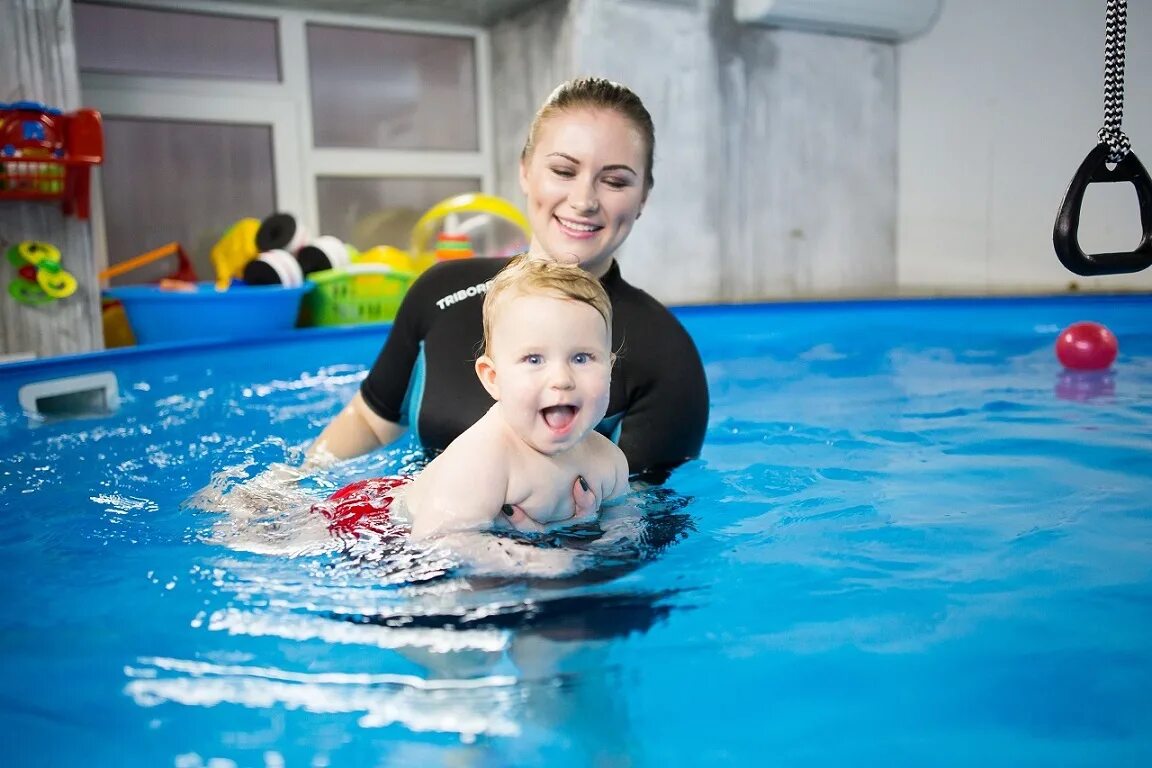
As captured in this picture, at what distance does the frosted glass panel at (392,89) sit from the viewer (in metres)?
6.80

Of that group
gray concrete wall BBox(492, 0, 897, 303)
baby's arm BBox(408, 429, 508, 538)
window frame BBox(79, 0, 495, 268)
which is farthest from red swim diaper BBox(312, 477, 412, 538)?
gray concrete wall BBox(492, 0, 897, 303)

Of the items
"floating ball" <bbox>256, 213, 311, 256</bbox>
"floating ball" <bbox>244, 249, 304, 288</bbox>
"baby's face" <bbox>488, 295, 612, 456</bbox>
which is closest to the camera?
"baby's face" <bbox>488, 295, 612, 456</bbox>

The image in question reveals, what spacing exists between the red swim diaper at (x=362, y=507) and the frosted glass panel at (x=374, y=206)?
5497mm

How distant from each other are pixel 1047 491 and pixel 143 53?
5.94 metres

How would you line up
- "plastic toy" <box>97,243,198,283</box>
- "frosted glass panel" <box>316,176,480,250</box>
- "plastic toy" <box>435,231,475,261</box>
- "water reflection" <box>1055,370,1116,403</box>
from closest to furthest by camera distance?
"water reflection" <box>1055,370,1116,403</box>, "plastic toy" <box>97,243,198,283</box>, "plastic toy" <box>435,231,475,261</box>, "frosted glass panel" <box>316,176,480,250</box>

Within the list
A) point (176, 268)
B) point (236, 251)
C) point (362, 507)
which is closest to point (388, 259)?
point (236, 251)

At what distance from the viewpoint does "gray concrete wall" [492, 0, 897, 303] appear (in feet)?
23.3

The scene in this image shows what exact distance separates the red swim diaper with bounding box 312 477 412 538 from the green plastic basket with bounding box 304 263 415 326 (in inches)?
147

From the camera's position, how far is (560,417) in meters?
1.50

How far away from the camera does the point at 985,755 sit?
1132 millimetres

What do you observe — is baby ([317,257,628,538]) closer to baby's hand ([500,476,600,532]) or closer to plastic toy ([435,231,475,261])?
baby's hand ([500,476,600,532])

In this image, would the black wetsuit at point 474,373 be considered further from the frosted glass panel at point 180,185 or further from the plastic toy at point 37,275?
the frosted glass panel at point 180,185

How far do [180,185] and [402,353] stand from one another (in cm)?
473

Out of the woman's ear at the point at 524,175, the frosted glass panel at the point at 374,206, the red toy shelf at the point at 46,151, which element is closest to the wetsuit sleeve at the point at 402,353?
the woman's ear at the point at 524,175
